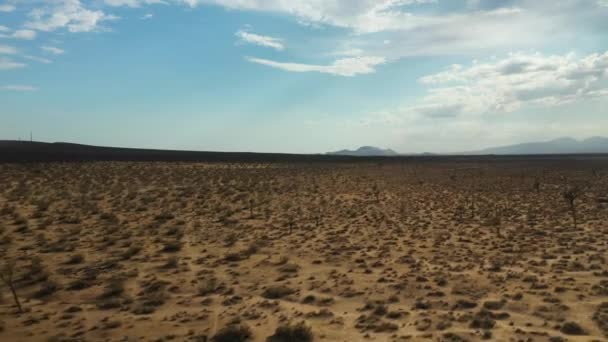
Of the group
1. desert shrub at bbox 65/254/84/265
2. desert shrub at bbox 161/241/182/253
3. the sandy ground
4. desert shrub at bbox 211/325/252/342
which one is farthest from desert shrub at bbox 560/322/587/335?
desert shrub at bbox 65/254/84/265

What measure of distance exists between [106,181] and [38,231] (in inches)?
744

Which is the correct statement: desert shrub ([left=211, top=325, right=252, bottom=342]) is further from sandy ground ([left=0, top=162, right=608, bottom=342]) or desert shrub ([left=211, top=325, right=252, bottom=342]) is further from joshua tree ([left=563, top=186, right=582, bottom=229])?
joshua tree ([left=563, top=186, right=582, bottom=229])

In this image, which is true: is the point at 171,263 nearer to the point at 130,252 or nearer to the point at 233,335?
the point at 130,252

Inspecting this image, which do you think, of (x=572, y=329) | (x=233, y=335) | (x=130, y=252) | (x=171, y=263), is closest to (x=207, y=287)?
(x=171, y=263)

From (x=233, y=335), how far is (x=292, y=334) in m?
1.09

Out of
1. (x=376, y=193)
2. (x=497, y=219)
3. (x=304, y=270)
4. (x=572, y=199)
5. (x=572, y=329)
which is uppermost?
(x=572, y=199)

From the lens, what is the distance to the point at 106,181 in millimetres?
33906

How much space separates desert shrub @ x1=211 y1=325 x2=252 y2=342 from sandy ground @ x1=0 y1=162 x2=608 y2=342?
0.73ft

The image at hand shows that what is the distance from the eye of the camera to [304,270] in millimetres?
11758

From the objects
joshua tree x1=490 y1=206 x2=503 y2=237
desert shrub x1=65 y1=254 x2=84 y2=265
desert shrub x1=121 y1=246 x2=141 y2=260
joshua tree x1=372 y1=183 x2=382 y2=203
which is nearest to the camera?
desert shrub x1=65 y1=254 x2=84 y2=265

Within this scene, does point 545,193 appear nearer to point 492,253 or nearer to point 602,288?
point 492,253

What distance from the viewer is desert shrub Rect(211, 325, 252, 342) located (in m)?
7.36

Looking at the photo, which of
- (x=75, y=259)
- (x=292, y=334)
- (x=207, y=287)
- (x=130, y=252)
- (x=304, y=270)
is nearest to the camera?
(x=292, y=334)

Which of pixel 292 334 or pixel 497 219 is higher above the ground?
pixel 497 219
